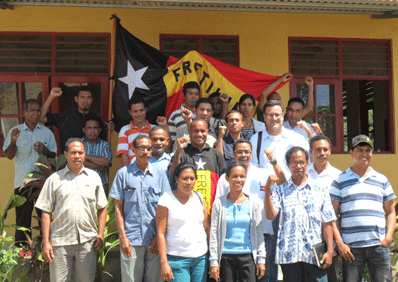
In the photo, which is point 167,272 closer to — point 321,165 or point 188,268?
point 188,268

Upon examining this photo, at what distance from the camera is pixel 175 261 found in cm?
399

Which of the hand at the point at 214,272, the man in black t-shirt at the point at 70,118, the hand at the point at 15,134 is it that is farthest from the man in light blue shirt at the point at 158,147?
the hand at the point at 15,134

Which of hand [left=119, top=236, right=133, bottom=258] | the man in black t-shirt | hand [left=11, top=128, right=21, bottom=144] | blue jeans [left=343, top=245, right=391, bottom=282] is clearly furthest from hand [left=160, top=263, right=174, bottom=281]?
hand [left=11, top=128, right=21, bottom=144]

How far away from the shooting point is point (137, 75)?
6.25m

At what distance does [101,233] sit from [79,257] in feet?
0.97

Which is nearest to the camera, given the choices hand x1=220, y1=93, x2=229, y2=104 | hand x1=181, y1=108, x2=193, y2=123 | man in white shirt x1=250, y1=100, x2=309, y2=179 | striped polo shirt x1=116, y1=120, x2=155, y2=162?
man in white shirt x1=250, y1=100, x2=309, y2=179

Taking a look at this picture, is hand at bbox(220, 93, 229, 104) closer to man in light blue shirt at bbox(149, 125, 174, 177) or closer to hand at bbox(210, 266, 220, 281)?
man in light blue shirt at bbox(149, 125, 174, 177)

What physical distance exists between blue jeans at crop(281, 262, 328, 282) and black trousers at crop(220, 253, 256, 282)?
315 mm

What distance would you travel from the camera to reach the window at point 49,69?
6727 millimetres

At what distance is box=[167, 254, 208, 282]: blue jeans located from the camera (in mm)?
3977

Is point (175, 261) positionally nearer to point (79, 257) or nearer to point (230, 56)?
point (79, 257)

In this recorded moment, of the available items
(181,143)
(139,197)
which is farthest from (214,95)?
(139,197)

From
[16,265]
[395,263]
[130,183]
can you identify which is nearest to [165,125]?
[130,183]

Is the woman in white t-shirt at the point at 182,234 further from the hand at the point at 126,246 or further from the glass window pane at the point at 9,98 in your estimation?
the glass window pane at the point at 9,98
